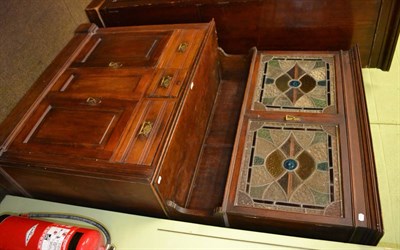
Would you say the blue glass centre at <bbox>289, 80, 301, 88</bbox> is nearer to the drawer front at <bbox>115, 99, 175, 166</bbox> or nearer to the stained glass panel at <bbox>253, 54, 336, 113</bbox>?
the stained glass panel at <bbox>253, 54, 336, 113</bbox>

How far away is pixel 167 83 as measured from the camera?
1299 mm

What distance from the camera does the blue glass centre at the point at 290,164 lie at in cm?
123

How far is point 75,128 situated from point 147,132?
29 centimetres

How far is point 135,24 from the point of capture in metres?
1.79

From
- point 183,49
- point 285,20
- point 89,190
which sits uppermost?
point 285,20

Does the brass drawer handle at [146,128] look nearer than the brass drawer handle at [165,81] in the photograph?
Yes

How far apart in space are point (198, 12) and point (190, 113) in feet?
2.05

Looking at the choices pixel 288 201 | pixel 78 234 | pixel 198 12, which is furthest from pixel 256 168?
pixel 198 12

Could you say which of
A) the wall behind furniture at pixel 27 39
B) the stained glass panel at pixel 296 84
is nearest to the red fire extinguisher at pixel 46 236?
the wall behind furniture at pixel 27 39

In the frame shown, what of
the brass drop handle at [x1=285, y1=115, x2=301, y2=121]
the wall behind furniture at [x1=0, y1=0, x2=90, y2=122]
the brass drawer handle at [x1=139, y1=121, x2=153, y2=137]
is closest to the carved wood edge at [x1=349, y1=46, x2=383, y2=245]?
the brass drop handle at [x1=285, y1=115, x2=301, y2=121]

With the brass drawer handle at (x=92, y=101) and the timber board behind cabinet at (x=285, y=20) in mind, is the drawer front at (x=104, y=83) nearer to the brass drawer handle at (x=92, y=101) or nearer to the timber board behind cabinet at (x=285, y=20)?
the brass drawer handle at (x=92, y=101)

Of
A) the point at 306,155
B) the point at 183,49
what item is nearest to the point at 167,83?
the point at 183,49

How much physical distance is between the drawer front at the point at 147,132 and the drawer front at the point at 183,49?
0.22 m

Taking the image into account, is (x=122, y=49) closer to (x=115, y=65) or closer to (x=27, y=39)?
(x=115, y=65)
